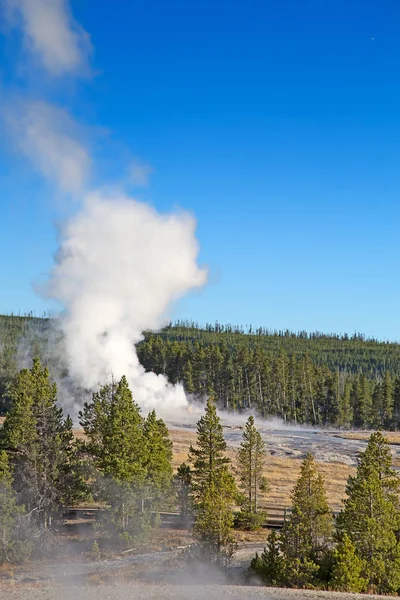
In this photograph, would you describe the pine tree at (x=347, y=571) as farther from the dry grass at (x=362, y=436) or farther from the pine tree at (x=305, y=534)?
the dry grass at (x=362, y=436)

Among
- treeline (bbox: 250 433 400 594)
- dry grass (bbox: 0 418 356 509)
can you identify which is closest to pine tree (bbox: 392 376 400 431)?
dry grass (bbox: 0 418 356 509)

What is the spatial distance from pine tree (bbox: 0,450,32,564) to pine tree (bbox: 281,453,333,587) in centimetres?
1821

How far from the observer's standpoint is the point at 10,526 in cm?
3812

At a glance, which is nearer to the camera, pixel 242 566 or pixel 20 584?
pixel 20 584

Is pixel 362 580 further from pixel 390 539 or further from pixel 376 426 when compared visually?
pixel 376 426

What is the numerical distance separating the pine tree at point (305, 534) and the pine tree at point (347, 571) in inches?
60.9

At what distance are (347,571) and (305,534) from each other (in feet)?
10.4

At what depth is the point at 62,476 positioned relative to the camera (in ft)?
141

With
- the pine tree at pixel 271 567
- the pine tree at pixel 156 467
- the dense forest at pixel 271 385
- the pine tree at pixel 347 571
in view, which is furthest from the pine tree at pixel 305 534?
the dense forest at pixel 271 385

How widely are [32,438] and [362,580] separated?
24.4m

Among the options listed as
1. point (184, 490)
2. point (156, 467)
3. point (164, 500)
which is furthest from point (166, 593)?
point (184, 490)

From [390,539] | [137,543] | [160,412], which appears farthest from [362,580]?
[160,412]

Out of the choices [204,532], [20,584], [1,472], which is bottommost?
[20,584]

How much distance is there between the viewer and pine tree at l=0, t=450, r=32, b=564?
1483 inches
